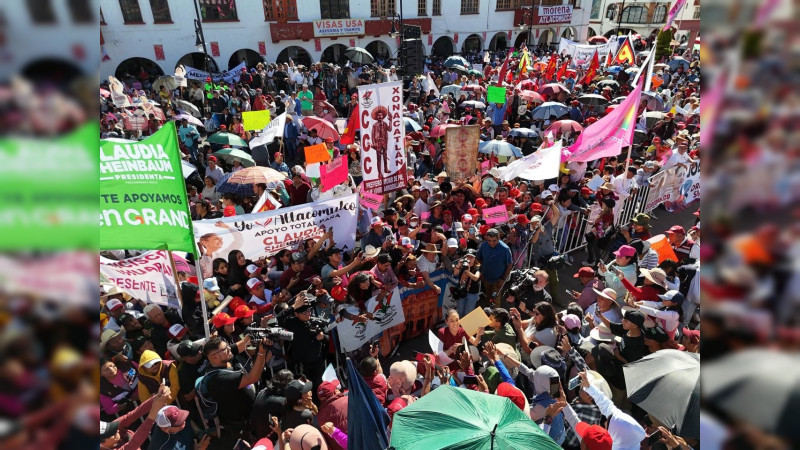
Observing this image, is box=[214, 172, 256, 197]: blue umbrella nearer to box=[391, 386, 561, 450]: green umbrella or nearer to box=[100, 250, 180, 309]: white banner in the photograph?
box=[100, 250, 180, 309]: white banner

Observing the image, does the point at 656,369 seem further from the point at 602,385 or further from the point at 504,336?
the point at 504,336

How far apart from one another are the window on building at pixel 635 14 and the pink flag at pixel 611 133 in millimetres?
52240

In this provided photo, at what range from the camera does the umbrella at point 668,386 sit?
3061 millimetres

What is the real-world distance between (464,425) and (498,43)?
39.9 meters

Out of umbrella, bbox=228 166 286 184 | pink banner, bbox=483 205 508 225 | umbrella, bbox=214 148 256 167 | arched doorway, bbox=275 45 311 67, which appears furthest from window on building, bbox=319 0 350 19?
pink banner, bbox=483 205 508 225

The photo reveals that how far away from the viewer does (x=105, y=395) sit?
165 inches

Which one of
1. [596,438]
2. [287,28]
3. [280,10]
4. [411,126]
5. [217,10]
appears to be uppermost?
[217,10]

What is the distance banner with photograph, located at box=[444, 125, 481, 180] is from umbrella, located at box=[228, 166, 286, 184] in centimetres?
295

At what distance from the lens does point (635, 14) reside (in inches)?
2024

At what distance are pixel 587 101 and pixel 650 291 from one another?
12387 millimetres

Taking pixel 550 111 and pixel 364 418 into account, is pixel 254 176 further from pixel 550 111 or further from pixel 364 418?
pixel 550 111

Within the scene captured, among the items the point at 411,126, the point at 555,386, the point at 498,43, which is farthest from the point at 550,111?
the point at 498,43

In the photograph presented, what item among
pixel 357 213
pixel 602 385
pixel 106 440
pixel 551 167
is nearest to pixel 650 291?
pixel 602 385

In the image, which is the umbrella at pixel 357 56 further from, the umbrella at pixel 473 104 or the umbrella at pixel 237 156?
the umbrella at pixel 237 156
